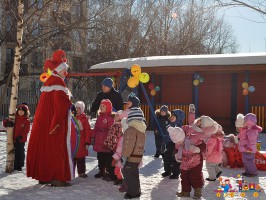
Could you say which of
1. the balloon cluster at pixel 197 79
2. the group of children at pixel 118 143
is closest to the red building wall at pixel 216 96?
the balloon cluster at pixel 197 79

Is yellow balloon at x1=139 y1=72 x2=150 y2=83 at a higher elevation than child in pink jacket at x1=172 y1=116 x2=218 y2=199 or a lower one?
higher

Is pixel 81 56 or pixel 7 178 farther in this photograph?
pixel 81 56

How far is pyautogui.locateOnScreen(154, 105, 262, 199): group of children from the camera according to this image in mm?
5945

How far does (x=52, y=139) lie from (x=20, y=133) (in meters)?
1.46

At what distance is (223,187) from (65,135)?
8.89 feet

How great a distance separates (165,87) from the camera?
17703 millimetres

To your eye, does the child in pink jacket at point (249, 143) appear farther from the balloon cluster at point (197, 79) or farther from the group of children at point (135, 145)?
the balloon cluster at point (197, 79)

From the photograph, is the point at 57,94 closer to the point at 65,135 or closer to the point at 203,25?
the point at 65,135

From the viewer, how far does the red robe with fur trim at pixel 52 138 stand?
254 inches

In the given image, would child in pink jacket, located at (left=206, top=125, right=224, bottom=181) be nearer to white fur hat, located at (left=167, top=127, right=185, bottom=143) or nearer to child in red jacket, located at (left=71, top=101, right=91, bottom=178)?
white fur hat, located at (left=167, top=127, right=185, bottom=143)

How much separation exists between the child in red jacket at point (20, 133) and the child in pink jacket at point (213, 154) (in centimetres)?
344

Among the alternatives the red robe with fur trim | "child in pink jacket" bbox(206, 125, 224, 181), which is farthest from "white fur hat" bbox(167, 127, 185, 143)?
the red robe with fur trim

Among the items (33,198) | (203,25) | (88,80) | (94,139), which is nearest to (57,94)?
(94,139)

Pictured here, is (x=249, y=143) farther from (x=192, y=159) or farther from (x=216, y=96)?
(x=216, y=96)
